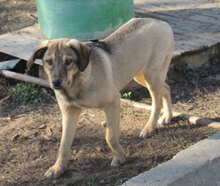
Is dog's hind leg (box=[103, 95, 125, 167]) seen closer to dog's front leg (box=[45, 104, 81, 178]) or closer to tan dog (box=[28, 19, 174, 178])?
tan dog (box=[28, 19, 174, 178])

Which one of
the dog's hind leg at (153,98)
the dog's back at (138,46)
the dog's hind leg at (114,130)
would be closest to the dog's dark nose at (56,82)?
the dog's hind leg at (114,130)

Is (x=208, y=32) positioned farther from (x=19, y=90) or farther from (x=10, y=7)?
(x=10, y=7)

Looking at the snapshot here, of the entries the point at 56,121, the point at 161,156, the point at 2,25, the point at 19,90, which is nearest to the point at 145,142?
the point at 161,156

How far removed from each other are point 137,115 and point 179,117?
22.1 inches

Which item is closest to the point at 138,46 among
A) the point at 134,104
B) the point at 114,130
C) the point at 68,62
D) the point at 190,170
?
the point at 114,130

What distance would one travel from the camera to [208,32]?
7.52m

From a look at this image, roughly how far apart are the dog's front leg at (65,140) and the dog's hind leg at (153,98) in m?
1.00

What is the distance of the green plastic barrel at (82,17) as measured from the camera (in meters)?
6.47

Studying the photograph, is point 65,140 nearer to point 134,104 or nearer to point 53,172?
point 53,172

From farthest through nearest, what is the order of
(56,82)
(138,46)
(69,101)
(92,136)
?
(92,136)
(138,46)
(69,101)
(56,82)

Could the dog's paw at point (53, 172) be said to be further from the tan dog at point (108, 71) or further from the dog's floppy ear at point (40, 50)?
the dog's floppy ear at point (40, 50)

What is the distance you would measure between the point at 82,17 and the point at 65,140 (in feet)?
8.49

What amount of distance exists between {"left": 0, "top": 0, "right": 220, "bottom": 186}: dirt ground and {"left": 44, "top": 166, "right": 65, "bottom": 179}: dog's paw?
0.06 m

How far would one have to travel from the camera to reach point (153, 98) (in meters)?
5.19
